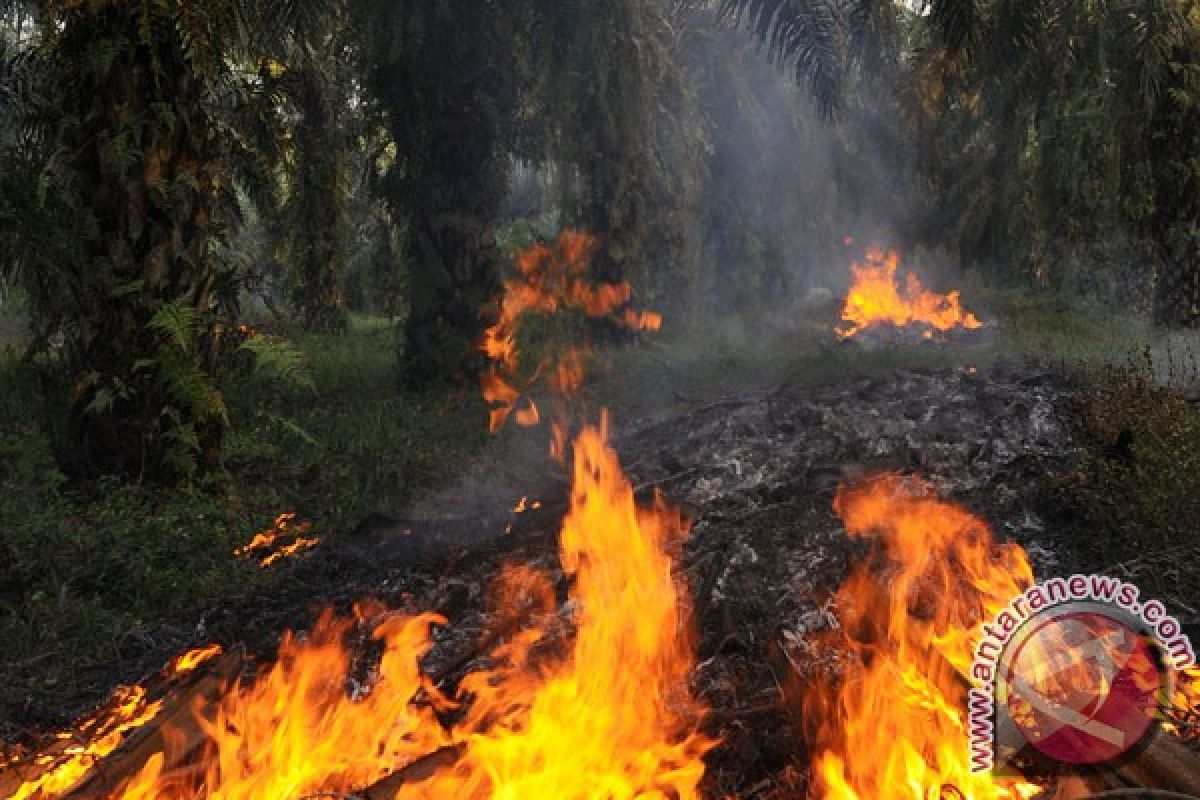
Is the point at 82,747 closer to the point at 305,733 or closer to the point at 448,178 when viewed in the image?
the point at 305,733

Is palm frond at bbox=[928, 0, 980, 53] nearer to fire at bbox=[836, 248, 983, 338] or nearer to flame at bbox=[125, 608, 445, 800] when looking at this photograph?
flame at bbox=[125, 608, 445, 800]

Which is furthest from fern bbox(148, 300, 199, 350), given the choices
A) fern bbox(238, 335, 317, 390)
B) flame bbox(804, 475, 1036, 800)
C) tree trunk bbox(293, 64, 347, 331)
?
tree trunk bbox(293, 64, 347, 331)

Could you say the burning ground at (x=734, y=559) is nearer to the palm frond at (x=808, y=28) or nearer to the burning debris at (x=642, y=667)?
the burning debris at (x=642, y=667)

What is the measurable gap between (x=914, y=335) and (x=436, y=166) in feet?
31.2

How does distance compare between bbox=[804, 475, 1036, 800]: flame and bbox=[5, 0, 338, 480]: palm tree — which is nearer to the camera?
bbox=[804, 475, 1036, 800]: flame

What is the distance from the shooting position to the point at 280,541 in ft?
20.5

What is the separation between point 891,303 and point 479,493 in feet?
50.3

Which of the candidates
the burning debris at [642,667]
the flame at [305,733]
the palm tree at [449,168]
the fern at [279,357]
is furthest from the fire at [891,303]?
the flame at [305,733]

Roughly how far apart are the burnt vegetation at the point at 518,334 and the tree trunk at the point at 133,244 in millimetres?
24

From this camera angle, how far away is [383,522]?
6512 millimetres

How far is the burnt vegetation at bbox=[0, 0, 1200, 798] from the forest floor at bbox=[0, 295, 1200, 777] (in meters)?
0.03

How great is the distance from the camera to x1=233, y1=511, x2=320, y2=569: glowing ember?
5.98 meters

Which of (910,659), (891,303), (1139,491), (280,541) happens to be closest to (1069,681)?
(910,659)

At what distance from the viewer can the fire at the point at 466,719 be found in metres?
3.26
